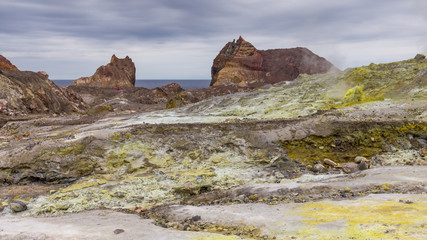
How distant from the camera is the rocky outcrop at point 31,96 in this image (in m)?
37.0

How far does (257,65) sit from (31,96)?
2292 inches

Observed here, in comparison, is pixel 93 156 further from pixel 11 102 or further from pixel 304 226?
pixel 11 102

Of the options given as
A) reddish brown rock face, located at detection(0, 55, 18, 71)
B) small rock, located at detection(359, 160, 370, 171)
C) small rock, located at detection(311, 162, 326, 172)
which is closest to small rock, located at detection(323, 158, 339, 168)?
small rock, located at detection(311, 162, 326, 172)

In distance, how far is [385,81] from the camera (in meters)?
29.5

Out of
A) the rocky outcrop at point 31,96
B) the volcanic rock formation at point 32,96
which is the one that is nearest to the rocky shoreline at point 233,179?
the rocky outcrop at point 31,96

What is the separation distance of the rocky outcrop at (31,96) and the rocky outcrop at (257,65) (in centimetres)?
4179

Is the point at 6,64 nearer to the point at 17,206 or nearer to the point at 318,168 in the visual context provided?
the point at 17,206

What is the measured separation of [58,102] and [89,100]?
2582cm

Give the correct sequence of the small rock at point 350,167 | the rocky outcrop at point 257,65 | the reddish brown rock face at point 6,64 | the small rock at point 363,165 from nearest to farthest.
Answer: the small rock at point 363,165
the small rock at point 350,167
the reddish brown rock face at point 6,64
the rocky outcrop at point 257,65

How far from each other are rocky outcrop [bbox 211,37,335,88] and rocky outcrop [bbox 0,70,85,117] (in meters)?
41.8

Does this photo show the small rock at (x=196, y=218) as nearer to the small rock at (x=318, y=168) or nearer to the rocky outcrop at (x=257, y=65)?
the small rock at (x=318, y=168)

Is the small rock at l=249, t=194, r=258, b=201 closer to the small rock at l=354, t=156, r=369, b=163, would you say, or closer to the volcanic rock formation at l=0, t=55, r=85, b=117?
the small rock at l=354, t=156, r=369, b=163

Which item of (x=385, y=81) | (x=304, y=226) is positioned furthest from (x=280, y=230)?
(x=385, y=81)

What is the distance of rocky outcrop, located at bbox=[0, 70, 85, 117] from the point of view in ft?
121
